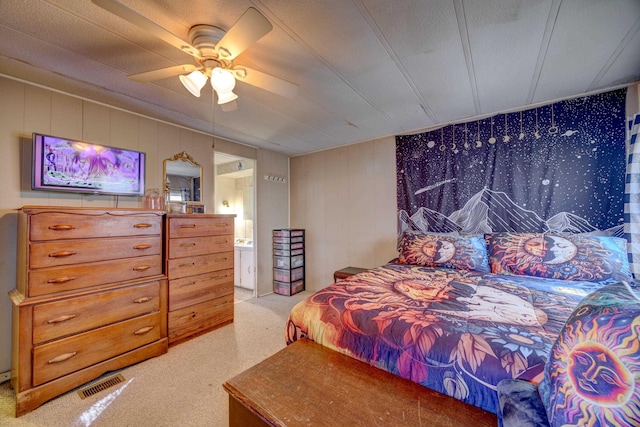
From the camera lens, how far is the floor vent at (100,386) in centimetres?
174

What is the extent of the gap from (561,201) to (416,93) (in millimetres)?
1710

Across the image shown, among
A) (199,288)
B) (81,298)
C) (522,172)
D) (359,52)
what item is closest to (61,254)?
(81,298)

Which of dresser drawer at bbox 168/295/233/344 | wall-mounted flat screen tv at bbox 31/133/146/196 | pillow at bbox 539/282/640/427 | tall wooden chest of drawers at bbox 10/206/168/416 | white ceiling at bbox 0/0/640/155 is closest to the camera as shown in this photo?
pillow at bbox 539/282/640/427

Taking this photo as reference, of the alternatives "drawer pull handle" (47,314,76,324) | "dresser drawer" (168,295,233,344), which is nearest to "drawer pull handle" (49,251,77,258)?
"drawer pull handle" (47,314,76,324)

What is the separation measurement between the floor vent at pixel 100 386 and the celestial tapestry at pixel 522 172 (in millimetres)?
3118

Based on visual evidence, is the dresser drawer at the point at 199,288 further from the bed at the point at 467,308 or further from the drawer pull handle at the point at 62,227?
the bed at the point at 467,308

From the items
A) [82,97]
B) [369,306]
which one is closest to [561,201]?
[369,306]

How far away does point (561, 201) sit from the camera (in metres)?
2.32

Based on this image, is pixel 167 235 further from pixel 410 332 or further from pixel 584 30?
pixel 584 30

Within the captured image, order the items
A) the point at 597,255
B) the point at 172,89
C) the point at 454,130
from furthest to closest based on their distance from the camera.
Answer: the point at 454,130, the point at 172,89, the point at 597,255

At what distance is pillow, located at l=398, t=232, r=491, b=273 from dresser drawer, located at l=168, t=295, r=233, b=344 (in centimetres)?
203

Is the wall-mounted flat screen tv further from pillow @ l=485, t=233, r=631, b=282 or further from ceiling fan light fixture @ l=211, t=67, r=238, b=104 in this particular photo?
pillow @ l=485, t=233, r=631, b=282

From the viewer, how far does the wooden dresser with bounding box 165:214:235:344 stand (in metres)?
2.38

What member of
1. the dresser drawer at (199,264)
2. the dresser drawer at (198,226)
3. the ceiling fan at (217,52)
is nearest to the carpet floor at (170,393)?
the dresser drawer at (199,264)
